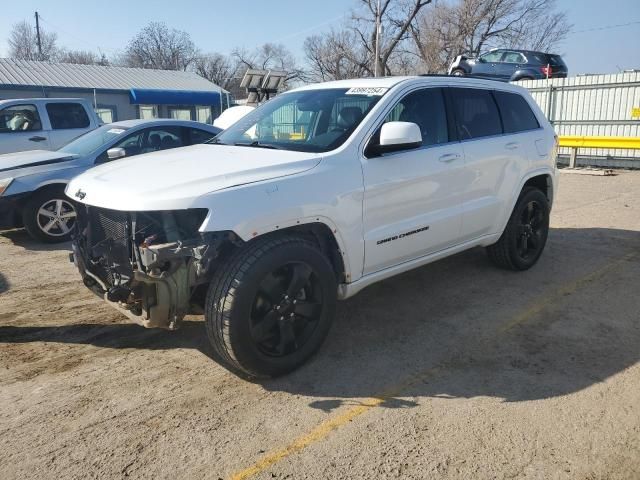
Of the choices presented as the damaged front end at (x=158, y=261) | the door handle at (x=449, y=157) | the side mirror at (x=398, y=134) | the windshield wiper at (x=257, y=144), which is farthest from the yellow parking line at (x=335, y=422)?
the windshield wiper at (x=257, y=144)

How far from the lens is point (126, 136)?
7.39 meters

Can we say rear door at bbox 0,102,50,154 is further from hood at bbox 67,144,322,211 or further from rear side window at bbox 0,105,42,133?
hood at bbox 67,144,322,211

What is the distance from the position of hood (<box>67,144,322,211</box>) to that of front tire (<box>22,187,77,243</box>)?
3456 millimetres

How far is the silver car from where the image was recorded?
21.6 ft

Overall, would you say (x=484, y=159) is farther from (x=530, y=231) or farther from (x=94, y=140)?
(x=94, y=140)

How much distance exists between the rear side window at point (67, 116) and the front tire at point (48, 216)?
11.5 ft

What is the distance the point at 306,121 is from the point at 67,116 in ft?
24.5

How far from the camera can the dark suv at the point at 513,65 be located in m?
17.4

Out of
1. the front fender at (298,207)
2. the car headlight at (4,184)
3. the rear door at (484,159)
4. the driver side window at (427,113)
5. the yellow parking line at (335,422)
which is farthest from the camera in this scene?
the car headlight at (4,184)

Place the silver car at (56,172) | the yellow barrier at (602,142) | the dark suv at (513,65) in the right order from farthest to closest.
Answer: the dark suv at (513,65) < the yellow barrier at (602,142) < the silver car at (56,172)

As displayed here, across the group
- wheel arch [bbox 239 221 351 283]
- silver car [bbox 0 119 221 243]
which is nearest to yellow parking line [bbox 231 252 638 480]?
wheel arch [bbox 239 221 351 283]

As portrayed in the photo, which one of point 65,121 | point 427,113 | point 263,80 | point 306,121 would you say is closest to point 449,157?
point 427,113

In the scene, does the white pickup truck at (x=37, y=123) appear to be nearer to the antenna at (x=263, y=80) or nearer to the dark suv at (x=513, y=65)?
the antenna at (x=263, y=80)

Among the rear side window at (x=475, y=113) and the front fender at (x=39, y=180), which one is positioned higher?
the rear side window at (x=475, y=113)
